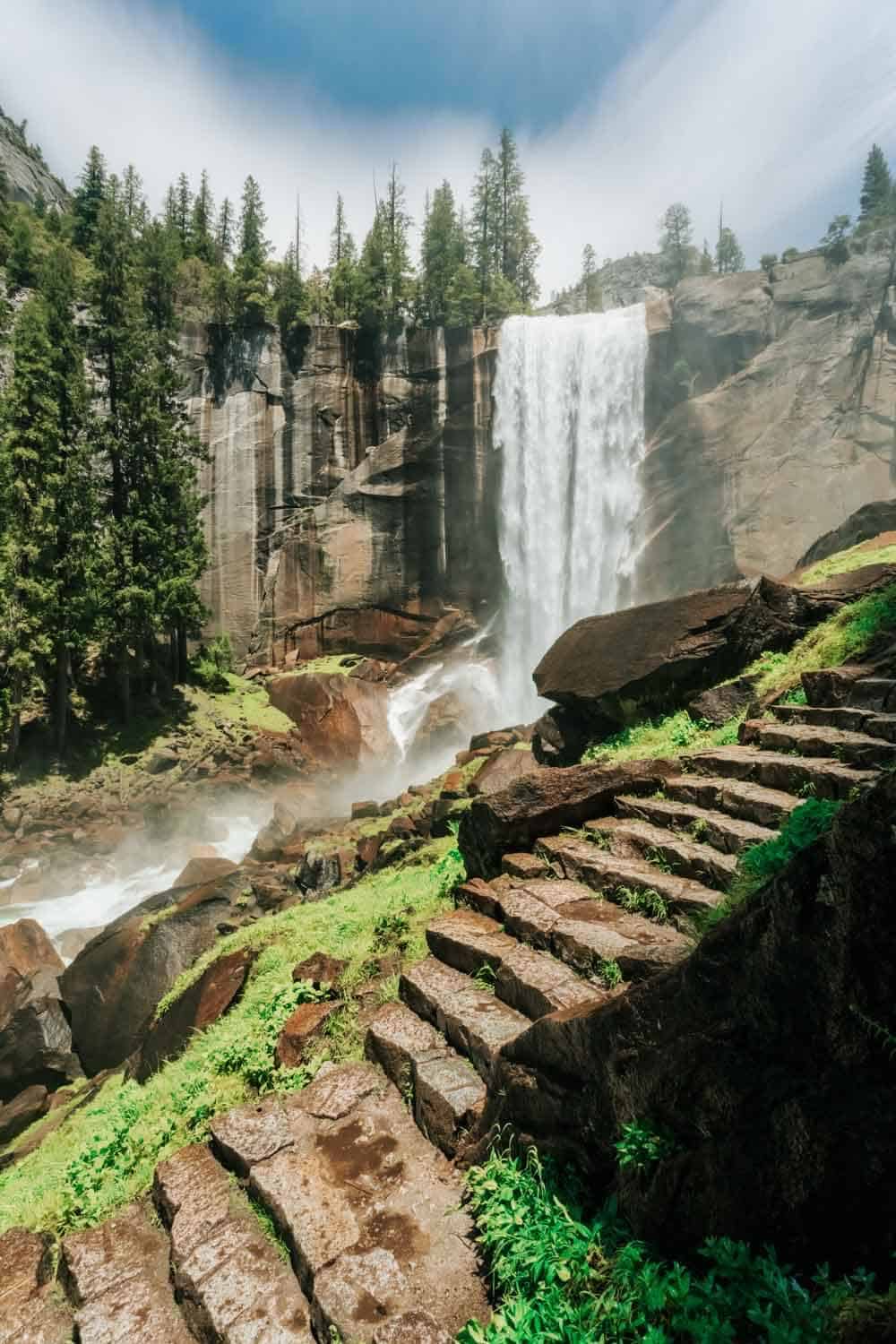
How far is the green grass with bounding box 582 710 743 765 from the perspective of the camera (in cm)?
758

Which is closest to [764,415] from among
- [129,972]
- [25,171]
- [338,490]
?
[338,490]

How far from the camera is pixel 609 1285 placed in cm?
244

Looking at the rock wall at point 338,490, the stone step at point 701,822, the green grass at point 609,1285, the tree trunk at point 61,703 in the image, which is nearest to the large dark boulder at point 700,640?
the stone step at point 701,822

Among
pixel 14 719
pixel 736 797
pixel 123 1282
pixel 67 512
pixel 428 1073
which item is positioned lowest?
pixel 123 1282

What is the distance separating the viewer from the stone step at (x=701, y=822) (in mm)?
4977

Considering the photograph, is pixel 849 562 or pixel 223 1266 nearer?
pixel 223 1266

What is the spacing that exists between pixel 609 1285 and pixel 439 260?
1600 inches

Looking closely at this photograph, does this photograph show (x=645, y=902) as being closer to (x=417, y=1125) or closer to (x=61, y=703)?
(x=417, y=1125)

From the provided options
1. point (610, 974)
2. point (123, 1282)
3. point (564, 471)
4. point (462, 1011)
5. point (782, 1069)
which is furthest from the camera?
point (564, 471)

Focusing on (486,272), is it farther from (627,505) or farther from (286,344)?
(627,505)

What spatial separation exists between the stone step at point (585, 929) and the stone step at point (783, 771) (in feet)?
4.12

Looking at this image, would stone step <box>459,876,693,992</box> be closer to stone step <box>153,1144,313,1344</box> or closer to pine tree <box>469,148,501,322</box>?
stone step <box>153,1144,313,1344</box>

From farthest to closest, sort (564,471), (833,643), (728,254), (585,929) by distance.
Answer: (728,254)
(564,471)
(833,643)
(585,929)

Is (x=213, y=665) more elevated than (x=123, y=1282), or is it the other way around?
(x=213, y=665)
